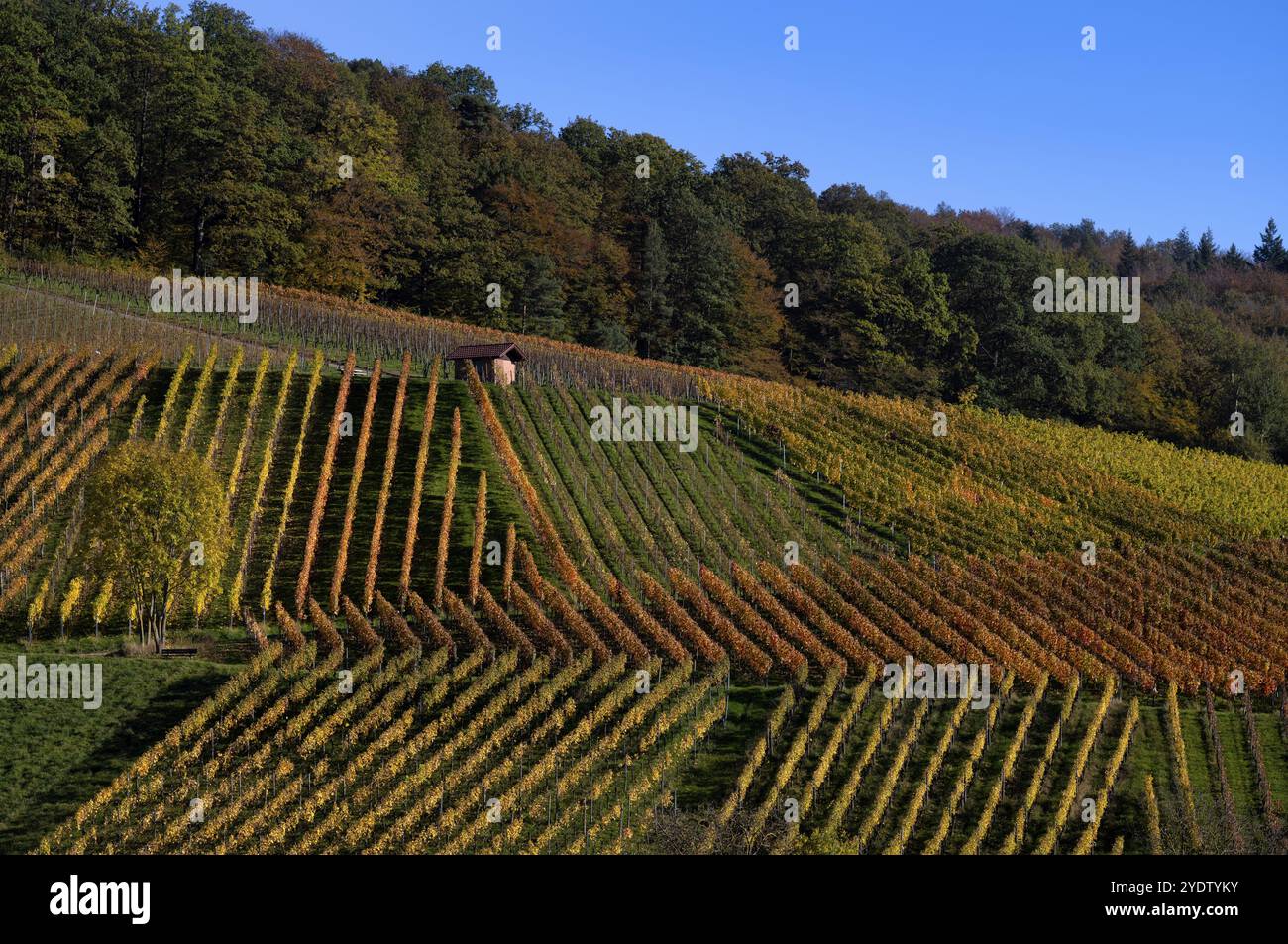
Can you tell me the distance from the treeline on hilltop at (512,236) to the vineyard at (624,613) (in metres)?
13.9

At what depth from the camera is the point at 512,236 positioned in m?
84.2

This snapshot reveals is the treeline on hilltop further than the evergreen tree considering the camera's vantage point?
No

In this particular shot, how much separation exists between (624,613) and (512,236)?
47.9 m

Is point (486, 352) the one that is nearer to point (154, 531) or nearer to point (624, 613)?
point (624, 613)

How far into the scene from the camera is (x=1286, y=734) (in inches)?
1425

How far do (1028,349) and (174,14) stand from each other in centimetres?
5247

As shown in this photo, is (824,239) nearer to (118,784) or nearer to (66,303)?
(66,303)

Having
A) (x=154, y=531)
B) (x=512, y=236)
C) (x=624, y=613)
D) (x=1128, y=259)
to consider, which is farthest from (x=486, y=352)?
(x=1128, y=259)

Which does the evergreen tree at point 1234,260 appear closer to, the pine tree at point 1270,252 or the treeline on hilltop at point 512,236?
the pine tree at point 1270,252

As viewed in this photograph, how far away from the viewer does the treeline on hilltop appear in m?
75.8

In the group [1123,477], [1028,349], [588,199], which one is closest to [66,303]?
[588,199]

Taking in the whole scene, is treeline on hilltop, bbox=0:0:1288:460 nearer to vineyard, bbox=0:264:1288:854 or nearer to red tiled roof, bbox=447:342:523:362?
vineyard, bbox=0:264:1288:854

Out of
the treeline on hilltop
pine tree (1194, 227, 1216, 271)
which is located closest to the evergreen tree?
pine tree (1194, 227, 1216, 271)

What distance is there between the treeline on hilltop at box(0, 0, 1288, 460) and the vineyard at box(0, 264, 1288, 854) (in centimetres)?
1391
